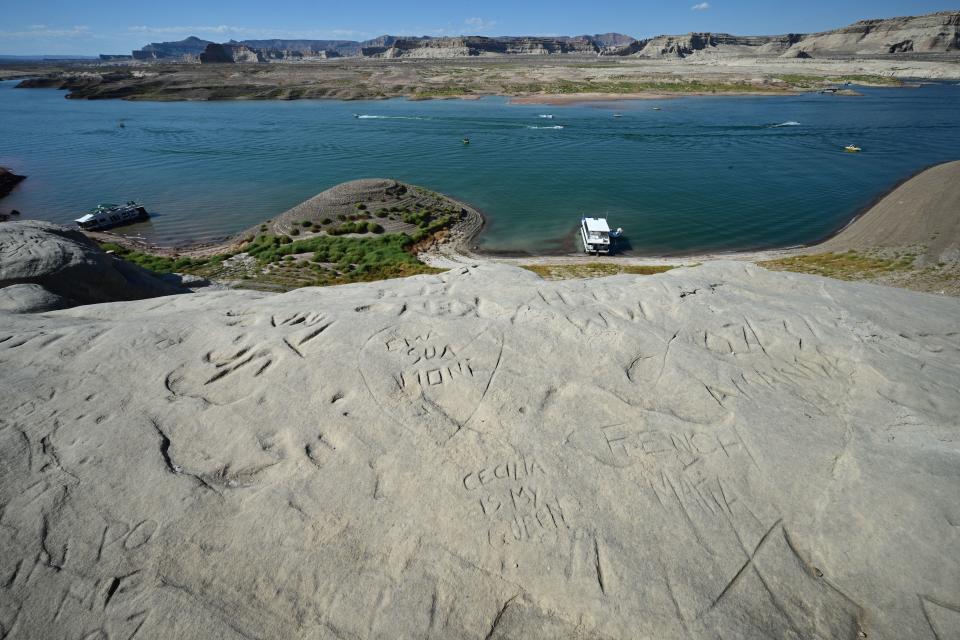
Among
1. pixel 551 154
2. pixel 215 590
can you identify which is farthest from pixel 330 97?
pixel 215 590

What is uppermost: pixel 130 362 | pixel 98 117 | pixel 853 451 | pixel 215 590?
pixel 98 117

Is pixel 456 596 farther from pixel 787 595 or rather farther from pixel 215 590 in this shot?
pixel 787 595

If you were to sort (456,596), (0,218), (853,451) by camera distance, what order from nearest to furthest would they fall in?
(456,596) < (853,451) < (0,218)

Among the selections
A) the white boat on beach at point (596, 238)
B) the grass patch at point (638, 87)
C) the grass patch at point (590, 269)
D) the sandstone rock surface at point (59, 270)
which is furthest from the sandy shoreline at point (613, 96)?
the sandstone rock surface at point (59, 270)

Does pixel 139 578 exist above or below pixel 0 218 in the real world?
above

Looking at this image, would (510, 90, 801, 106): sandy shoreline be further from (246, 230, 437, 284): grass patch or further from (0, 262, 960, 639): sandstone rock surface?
(0, 262, 960, 639): sandstone rock surface

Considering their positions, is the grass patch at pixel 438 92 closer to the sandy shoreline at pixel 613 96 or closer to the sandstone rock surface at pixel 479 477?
the sandy shoreline at pixel 613 96
